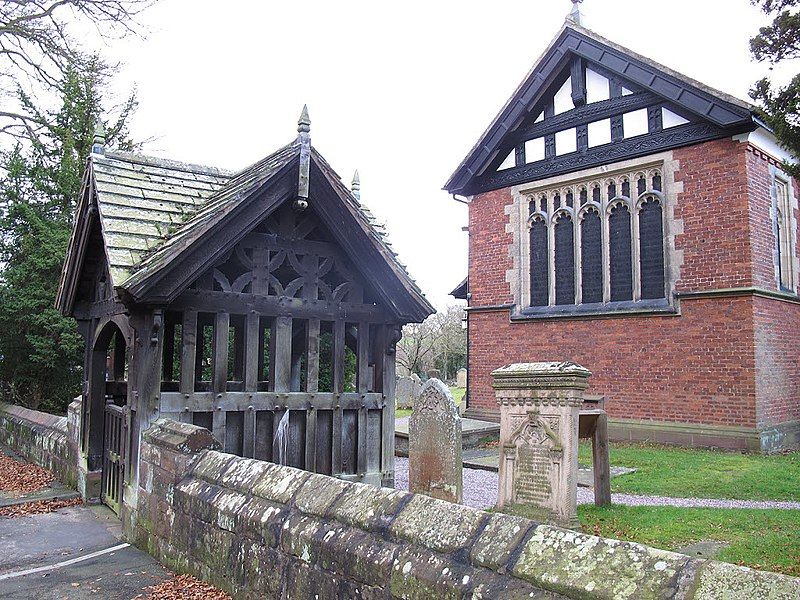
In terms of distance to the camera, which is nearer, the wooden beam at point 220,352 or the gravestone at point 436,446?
the wooden beam at point 220,352

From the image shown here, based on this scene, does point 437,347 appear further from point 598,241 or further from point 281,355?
point 281,355

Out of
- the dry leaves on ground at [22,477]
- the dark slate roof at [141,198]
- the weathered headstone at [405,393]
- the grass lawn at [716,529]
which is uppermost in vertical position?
the dark slate roof at [141,198]

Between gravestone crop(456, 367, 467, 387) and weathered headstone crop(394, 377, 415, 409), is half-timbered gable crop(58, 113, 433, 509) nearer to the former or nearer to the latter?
weathered headstone crop(394, 377, 415, 409)

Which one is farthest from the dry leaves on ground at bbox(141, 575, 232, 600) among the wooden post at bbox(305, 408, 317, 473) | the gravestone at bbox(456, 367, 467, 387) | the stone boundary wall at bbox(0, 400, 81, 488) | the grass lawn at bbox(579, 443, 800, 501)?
the gravestone at bbox(456, 367, 467, 387)

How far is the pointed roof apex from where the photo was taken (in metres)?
6.57

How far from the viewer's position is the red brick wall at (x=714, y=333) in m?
12.8

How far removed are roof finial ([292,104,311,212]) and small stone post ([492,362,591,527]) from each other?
3.25 meters

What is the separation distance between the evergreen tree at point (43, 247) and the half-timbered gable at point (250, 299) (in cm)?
844

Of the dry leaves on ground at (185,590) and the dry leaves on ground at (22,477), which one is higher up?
the dry leaves on ground at (185,590)

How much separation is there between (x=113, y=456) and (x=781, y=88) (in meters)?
8.97

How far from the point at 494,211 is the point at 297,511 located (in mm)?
13945

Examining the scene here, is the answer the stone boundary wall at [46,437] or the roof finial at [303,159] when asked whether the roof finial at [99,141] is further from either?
the stone boundary wall at [46,437]

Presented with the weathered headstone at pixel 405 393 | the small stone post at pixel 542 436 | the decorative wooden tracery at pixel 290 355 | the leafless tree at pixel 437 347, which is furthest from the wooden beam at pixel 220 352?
the leafless tree at pixel 437 347

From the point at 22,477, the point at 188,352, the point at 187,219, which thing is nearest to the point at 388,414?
the point at 188,352
